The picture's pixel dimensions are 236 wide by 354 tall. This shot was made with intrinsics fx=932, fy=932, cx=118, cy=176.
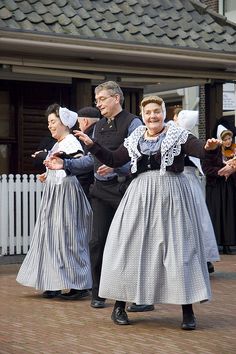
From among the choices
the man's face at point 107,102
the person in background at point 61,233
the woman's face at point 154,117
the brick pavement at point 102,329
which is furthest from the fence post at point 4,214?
the woman's face at point 154,117

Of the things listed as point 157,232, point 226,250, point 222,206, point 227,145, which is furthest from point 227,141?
point 157,232

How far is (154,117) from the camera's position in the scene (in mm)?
7246

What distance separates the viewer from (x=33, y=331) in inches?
276

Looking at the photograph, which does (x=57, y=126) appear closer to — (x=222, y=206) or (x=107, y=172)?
(x=107, y=172)

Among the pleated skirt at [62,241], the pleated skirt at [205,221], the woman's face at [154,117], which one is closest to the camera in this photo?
the woman's face at [154,117]

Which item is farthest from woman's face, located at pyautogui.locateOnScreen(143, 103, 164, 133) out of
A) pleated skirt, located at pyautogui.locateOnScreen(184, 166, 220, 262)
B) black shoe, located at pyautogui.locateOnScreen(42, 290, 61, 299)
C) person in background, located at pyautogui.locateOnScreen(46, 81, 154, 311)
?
pleated skirt, located at pyautogui.locateOnScreen(184, 166, 220, 262)

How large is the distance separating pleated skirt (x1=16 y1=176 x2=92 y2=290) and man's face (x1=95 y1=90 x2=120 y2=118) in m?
1.22

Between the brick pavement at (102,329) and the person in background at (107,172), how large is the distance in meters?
0.36

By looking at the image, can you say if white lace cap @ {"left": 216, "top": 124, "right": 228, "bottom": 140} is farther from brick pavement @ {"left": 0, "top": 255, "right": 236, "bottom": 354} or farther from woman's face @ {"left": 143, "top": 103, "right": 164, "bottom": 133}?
woman's face @ {"left": 143, "top": 103, "right": 164, "bottom": 133}

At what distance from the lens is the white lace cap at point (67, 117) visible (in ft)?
28.6

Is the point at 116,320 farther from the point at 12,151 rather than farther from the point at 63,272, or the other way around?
the point at 12,151

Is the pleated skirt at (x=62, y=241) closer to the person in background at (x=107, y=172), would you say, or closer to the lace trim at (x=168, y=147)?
the person in background at (x=107, y=172)

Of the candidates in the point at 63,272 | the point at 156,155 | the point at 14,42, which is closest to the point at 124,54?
the point at 14,42

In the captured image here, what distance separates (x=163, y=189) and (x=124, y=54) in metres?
6.31
